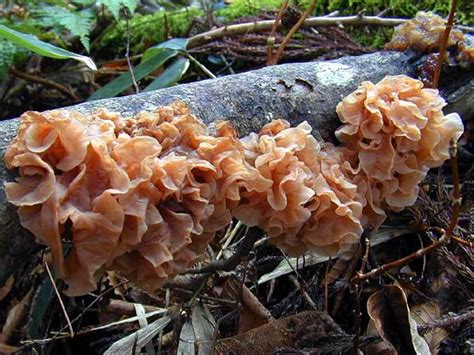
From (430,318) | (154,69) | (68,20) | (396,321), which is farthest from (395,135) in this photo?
(68,20)

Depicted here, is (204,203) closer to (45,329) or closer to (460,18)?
(45,329)

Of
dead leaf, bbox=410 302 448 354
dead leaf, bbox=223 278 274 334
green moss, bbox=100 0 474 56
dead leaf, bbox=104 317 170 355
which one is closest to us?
dead leaf, bbox=410 302 448 354

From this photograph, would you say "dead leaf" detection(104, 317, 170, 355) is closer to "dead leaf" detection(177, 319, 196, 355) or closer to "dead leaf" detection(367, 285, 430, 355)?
"dead leaf" detection(177, 319, 196, 355)

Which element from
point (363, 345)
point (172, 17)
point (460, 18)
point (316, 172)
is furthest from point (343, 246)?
point (172, 17)

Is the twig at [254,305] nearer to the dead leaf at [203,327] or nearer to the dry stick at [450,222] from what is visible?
the dead leaf at [203,327]

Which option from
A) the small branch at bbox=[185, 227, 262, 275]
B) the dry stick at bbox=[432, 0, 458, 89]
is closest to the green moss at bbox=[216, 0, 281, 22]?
the dry stick at bbox=[432, 0, 458, 89]
